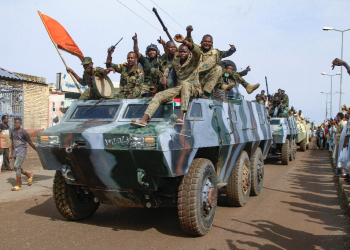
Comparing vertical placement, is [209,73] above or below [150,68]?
below

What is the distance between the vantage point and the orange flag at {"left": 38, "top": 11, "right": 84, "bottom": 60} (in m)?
7.53

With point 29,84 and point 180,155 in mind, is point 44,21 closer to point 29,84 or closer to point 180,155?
point 180,155

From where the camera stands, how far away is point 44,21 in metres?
7.55

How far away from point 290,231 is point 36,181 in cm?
650

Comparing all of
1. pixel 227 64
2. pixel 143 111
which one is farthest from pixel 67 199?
pixel 227 64

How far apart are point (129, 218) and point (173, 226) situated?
819mm

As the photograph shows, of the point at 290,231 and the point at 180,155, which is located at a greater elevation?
the point at 180,155

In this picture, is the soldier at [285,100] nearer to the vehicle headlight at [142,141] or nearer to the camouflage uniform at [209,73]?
the camouflage uniform at [209,73]

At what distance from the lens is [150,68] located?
7.33 metres

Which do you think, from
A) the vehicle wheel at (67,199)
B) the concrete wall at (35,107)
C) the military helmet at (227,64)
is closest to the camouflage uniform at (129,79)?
the vehicle wheel at (67,199)

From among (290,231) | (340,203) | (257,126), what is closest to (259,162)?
(257,126)

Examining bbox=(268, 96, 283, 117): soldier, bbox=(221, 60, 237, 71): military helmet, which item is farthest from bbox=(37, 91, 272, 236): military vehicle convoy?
bbox=(268, 96, 283, 117): soldier

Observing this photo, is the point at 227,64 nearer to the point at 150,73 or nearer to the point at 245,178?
the point at 150,73

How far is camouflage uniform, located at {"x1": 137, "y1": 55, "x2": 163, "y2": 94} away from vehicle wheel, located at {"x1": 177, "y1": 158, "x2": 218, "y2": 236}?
1.97m
